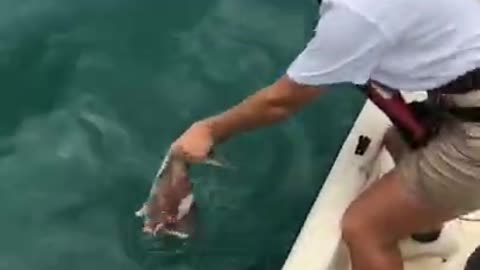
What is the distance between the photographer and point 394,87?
162 cm

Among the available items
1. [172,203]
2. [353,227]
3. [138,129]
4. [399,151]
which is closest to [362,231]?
[353,227]

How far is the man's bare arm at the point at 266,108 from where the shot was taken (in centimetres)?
164

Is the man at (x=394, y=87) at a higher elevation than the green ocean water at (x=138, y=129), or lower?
lower

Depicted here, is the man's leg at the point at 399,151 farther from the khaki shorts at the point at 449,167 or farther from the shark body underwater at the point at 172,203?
the shark body underwater at the point at 172,203

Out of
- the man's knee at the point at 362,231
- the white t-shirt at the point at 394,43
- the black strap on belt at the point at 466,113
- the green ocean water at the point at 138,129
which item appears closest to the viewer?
the white t-shirt at the point at 394,43

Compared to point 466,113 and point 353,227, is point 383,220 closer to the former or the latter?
point 353,227

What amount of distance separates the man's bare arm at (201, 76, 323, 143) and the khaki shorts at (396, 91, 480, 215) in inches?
7.2

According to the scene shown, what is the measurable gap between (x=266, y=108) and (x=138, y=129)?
83cm

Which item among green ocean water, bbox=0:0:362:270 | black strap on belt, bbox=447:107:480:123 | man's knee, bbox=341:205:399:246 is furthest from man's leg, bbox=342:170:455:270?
green ocean water, bbox=0:0:362:270

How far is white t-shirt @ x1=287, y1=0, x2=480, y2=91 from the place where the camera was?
4.91 feet

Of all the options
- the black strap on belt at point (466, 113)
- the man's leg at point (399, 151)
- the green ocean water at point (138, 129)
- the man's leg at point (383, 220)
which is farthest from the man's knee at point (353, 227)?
the green ocean water at point (138, 129)

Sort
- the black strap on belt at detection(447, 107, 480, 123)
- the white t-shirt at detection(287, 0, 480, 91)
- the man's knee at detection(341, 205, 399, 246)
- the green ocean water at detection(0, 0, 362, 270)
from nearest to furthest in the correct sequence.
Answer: the white t-shirt at detection(287, 0, 480, 91) → the black strap on belt at detection(447, 107, 480, 123) → the man's knee at detection(341, 205, 399, 246) → the green ocean water at detection(0, 0, 362, 270)

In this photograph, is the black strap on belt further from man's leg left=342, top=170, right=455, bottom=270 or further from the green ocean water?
the green ocean water

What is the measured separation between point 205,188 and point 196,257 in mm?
182
